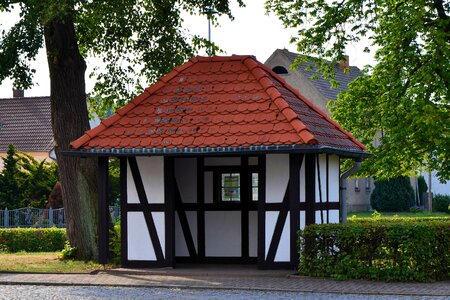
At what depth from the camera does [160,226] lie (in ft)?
71.1

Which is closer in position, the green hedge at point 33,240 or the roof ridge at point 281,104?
the roof ridge at point 281,104

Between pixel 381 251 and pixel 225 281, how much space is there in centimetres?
291

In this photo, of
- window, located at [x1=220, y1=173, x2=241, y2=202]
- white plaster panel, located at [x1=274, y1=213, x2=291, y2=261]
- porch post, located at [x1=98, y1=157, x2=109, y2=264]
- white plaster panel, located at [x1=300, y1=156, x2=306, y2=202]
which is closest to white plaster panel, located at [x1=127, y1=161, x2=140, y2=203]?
porch post, located at [x1=98, y1=157, x2=109, y2=264]

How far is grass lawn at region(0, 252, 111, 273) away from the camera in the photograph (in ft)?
72.5

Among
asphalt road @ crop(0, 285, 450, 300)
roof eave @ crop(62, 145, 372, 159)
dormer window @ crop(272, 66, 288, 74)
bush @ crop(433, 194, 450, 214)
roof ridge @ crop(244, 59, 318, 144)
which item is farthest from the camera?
bush @ crop(433, 194, 450, 214)

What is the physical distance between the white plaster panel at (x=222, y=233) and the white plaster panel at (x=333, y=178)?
2.01m

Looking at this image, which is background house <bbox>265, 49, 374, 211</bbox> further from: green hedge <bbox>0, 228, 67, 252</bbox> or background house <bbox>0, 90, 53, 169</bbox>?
green hedge <bbox>0, 228, 67, 252</bbox>

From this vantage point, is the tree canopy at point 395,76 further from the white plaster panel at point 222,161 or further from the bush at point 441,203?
the bush at point 441,203

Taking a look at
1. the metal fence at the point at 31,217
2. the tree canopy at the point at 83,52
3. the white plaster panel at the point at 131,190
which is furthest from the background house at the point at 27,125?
the white plaster panel at the point at 131,190

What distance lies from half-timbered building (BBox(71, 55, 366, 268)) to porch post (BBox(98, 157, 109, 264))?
20 millimetres

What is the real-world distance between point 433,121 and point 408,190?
31.9 m

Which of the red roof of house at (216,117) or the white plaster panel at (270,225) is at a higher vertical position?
the red roof of house at (216,117)

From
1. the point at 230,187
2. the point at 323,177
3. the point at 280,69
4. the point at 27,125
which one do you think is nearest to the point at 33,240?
the point at 230,187

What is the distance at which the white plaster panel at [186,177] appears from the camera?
23.2m
